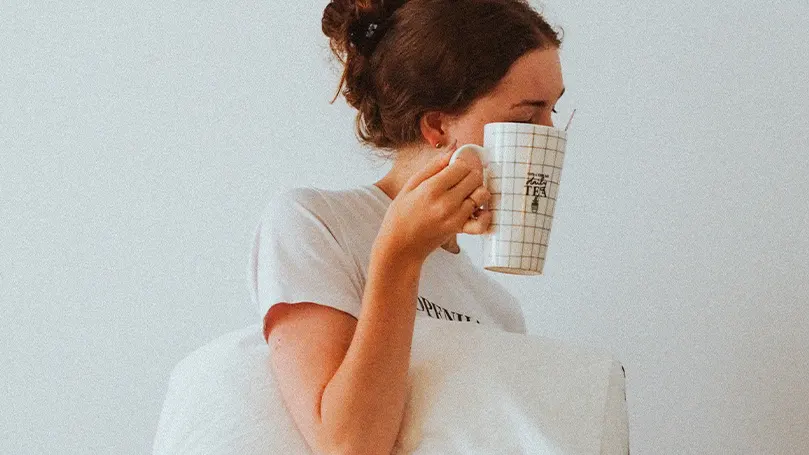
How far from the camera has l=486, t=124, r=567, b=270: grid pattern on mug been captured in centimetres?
83

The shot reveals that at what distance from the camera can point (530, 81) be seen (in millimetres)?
1032

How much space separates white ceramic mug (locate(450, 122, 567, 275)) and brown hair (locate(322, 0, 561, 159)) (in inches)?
7.8

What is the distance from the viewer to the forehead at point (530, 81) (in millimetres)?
1028

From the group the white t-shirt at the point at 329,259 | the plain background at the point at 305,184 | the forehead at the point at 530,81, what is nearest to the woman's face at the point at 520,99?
the forehead at the point at 530,81

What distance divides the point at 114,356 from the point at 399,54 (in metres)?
0.57

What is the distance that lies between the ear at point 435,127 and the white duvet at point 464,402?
22cm

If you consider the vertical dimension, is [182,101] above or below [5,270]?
above

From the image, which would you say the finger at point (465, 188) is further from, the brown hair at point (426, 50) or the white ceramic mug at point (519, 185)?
the brown hair at point (426, 50)

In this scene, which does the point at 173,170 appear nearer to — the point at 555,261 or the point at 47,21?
the point at 47,21

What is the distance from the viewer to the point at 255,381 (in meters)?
0.92

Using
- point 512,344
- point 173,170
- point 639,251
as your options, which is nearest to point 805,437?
point 639,251

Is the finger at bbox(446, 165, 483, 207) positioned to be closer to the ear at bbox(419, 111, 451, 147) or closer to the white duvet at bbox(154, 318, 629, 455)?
the white duvet at bbox(154, 318, 629, 455)

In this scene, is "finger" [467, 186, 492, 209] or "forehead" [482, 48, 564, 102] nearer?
"finger" [467, 186, 492, 209]

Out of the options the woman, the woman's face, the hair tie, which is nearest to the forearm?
the woman
